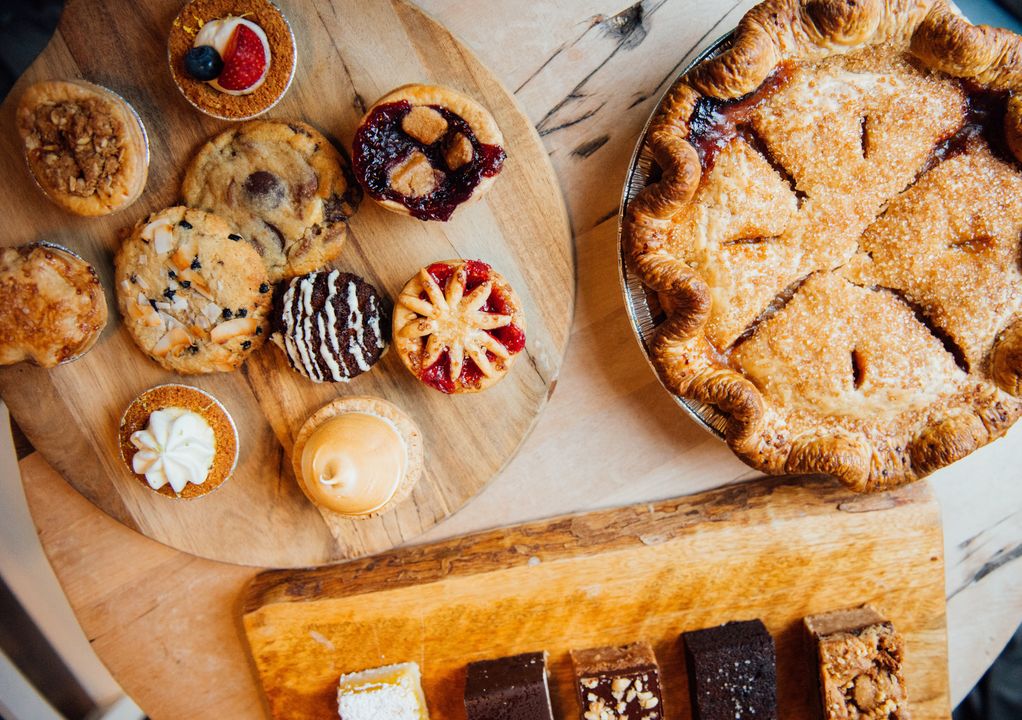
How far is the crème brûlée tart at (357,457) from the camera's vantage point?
7.63 ft

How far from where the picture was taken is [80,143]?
233 cm

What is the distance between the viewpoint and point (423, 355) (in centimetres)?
238

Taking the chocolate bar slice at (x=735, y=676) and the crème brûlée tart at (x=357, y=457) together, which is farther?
the chocolate bar slice at (x=735, y=676)

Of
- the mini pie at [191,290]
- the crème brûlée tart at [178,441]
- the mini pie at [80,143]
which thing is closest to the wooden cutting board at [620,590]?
the crème brûlée tart at [178,441]

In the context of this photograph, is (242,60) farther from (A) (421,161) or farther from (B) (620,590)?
(B) (620,590)

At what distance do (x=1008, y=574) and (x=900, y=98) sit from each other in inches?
73.0

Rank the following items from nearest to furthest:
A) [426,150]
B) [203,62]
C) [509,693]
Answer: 1. [203,62]
2. [426,150]
3. [509,693]

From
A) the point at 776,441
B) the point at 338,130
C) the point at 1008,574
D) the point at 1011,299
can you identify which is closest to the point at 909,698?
the point at 1008,574

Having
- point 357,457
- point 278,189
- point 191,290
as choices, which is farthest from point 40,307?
point 357,457

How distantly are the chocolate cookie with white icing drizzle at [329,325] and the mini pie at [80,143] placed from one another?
2.17ft

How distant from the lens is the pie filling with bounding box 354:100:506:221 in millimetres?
2289

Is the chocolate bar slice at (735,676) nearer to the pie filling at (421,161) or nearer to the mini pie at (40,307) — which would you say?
the pie filling at (421,161)

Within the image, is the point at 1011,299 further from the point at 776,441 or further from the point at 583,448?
the point at 583,448

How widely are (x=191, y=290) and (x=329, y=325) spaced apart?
1.61ft
